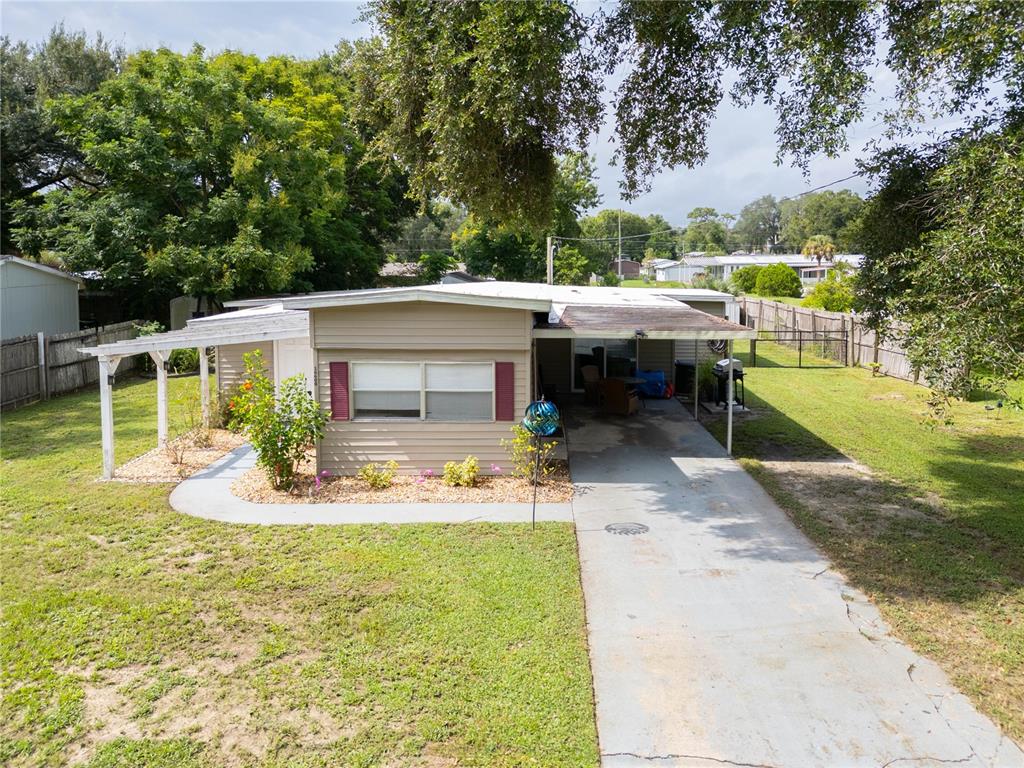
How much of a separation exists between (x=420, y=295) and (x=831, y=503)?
21.0 ft

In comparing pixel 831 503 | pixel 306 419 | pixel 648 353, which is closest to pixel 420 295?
pixel 306 419

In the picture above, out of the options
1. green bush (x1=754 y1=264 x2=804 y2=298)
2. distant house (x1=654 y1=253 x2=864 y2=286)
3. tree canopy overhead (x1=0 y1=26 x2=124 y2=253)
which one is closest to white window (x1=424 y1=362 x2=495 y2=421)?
tree canopy overhead (x1=0 y1=26 x2=124 y2=253)

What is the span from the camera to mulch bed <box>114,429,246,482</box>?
36.7ft

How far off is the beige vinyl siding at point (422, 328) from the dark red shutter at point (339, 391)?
0.32m

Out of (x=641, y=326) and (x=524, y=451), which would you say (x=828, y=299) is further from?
(x=524, y=451)

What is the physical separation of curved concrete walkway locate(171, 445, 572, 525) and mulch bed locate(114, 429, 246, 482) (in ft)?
3.34

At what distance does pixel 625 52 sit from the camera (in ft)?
34.8

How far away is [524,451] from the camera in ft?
35.6

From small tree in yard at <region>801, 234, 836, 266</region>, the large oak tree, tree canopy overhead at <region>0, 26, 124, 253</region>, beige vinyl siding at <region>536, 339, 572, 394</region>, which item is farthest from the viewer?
small tree in yard at <region>801, 234, 836, 266</region>

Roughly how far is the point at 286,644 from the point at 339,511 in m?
3.61

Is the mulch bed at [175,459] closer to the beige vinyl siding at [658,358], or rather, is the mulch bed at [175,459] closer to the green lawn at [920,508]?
the green lawn at [920,508]

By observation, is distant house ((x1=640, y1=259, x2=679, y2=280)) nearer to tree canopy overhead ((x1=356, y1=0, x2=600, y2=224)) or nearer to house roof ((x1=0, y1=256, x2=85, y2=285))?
house roof ((x1=0, y1=256, x2=85, y2=285))

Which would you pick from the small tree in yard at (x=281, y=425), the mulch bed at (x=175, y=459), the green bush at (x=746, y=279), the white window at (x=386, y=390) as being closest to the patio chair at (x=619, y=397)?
the white window at (x=386, y=390)

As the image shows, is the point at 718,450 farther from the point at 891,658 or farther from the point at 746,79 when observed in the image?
the point at 891,658
